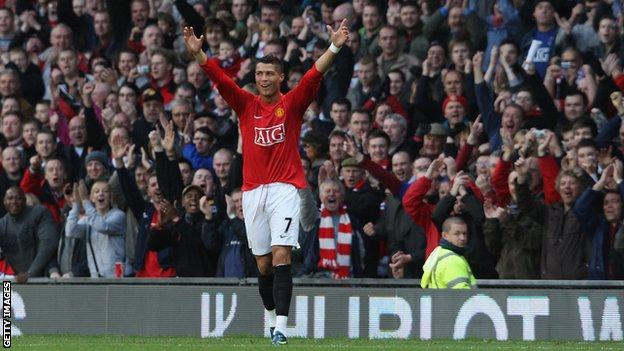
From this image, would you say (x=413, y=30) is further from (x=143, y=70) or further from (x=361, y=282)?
(x=361, y=282)

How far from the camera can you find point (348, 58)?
2005 centimetres

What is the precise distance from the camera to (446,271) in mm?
15055

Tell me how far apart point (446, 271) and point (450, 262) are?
132 mm

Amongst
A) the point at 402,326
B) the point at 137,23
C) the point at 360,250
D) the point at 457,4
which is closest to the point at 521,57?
the point at 457,4

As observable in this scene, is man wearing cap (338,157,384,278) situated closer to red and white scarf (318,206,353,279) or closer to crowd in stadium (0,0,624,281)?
crowd in stadium (0,0,624,281)

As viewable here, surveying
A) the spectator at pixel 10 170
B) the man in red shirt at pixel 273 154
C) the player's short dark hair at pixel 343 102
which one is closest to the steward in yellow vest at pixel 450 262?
the man in red shirt at pixel 273 154

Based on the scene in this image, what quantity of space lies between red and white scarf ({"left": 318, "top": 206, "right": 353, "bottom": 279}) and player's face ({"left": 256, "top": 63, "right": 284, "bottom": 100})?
12.1ft

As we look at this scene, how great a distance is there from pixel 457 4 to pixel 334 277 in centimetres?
522

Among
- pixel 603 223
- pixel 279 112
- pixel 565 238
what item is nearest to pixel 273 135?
pixel 279 112

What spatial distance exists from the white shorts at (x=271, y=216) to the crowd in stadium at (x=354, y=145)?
125 inches

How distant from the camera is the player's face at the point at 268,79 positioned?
1305 centimetres

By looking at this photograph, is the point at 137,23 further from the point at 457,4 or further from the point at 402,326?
the point at 402,326

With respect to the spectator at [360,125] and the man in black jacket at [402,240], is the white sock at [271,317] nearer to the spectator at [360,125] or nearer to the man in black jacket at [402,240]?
the man in black jacket at [402,240]

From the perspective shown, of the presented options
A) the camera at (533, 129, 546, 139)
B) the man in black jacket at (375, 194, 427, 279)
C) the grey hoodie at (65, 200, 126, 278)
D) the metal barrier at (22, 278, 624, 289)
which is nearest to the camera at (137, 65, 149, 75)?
the grey hoodie at (65, 200, 126, 278)
